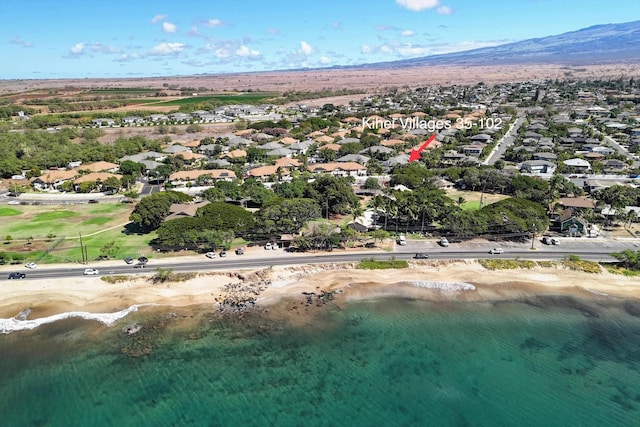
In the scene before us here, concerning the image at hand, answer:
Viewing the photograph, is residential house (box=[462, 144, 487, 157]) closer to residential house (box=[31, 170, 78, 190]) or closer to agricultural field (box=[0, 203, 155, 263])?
agricultural field (box=[0, 203, 155, 263])

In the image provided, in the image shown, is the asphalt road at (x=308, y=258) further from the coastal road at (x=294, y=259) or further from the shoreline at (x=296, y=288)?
the shoreline at (x=296, y=288)

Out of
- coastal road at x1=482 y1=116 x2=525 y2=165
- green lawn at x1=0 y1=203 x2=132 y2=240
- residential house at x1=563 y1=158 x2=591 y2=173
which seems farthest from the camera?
coastal road at x1=482 y1=116 x2=525 y2=165

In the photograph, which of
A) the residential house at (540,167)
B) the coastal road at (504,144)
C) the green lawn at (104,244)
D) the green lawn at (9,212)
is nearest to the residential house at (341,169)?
the coastal road at (504,144)

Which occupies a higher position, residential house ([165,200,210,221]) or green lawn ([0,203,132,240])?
residential house ([165,200,210,221])

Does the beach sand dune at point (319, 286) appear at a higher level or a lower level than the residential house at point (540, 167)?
lower

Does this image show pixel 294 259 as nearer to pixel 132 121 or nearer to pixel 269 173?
pixel 269 173

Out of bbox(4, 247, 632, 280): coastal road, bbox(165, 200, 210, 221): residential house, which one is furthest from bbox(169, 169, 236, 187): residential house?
bbox(4, 247, 632, 280): coastal road
